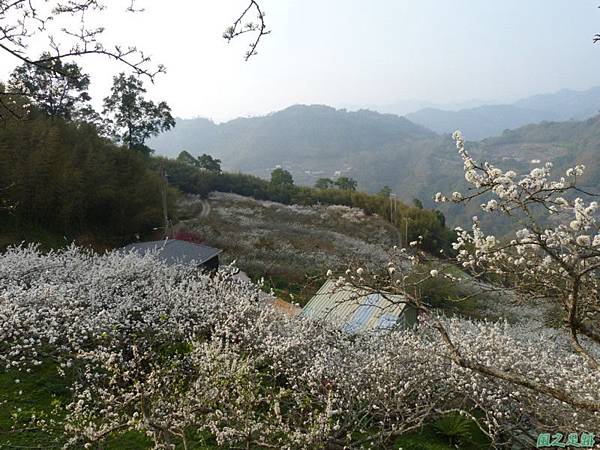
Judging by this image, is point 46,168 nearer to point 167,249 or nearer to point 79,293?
point 167,249

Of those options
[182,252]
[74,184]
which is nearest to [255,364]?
[182,252]

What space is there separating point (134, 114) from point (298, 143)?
494ft

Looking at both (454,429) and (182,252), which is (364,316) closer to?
(454,429)

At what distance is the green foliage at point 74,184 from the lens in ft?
53.3

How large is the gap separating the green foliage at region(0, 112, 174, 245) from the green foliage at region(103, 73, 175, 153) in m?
4.75

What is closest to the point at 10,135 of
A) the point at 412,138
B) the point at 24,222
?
the point at 24,222

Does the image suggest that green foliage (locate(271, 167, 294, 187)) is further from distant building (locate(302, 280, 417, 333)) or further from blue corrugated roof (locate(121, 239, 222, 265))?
distant building (locate(302, 280, 417, 333))

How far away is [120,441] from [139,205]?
666 inches

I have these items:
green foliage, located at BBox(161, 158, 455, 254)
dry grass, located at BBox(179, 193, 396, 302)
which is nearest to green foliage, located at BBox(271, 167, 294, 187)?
green foliage, located at BBox(161, 158, 455, 254)

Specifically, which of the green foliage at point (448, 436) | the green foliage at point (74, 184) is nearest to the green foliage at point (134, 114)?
the green foliage at point (74, 184)

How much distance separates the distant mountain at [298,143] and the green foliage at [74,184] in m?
108

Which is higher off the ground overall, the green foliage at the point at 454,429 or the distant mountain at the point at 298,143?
the distant mountain at the point at 298,143

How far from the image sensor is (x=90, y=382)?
21.6 ft

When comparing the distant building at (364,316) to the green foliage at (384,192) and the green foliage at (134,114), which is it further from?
the green foliage at (384,192)
